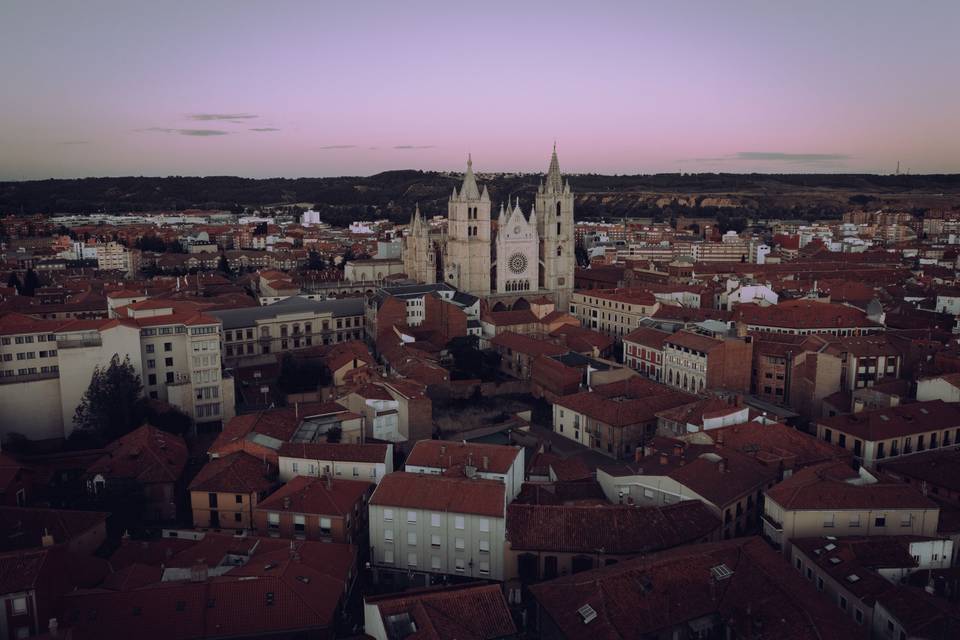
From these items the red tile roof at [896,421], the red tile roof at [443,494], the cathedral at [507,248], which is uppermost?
the cathedral at [507,248]

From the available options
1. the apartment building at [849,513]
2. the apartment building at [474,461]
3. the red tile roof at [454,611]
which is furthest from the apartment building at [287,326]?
the apartment building at [849,513]

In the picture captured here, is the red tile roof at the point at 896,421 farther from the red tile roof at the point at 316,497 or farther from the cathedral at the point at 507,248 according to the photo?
the cathedral at the point at 507,248

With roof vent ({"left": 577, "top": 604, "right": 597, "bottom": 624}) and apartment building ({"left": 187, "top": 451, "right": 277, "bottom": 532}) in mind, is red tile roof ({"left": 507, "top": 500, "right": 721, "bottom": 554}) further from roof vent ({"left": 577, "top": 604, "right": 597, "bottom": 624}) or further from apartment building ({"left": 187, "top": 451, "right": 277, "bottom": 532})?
apartment building ({"left": 187, "top": 451, "right": 277, "bottom": 532})

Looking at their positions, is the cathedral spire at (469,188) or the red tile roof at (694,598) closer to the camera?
the red tile roof at (694,598)

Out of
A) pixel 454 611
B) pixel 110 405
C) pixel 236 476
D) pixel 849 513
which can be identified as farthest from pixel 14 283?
pixel 849 513

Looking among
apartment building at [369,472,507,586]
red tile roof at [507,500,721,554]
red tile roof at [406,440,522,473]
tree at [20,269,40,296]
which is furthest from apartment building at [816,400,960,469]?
tree at [20,269,40,296]

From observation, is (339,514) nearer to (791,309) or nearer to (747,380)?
(747,380)
